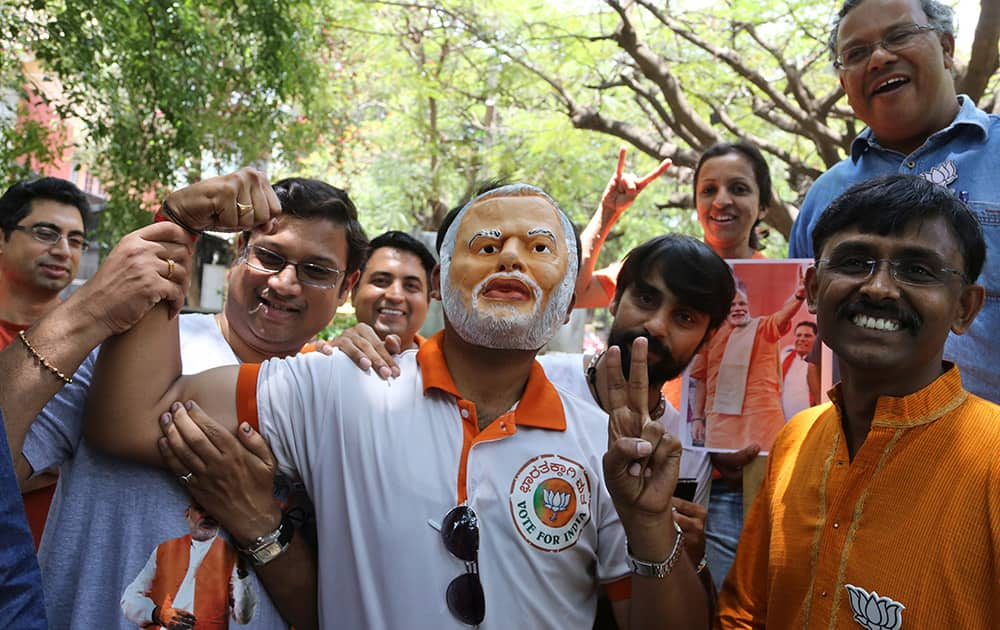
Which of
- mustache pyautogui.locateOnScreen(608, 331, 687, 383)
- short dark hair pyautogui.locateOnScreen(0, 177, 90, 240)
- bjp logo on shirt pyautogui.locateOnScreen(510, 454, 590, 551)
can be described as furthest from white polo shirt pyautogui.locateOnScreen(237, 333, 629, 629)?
short dark hair pyautogui.locateOnScreen(0, 177, 90, 240)

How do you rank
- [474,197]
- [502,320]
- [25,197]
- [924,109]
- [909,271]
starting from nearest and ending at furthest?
[909,271], [502,320], [474,197], [924,109], [25,197]

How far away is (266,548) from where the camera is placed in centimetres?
204

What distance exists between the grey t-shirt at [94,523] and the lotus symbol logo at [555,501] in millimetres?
759

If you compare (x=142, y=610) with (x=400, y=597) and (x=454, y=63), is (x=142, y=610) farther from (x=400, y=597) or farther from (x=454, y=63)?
(x=454, y=63)

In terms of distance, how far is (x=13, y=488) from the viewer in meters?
1.33

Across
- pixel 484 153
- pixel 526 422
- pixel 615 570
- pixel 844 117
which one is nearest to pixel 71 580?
pixel 526 422

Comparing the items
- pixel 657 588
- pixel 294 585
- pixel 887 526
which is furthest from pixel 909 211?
pixel 294 585

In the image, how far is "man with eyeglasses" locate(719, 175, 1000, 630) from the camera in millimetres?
1805

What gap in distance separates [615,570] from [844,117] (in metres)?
7.74

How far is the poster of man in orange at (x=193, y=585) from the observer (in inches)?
76.9

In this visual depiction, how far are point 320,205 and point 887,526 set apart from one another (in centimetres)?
191

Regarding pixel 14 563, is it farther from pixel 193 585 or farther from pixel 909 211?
pixel 909 211

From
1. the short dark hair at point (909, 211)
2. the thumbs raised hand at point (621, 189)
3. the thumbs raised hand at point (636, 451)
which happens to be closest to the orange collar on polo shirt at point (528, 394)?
the thumbs raised hand at point (636, 451)

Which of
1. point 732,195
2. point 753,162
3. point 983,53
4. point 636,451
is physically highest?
point 983,53
